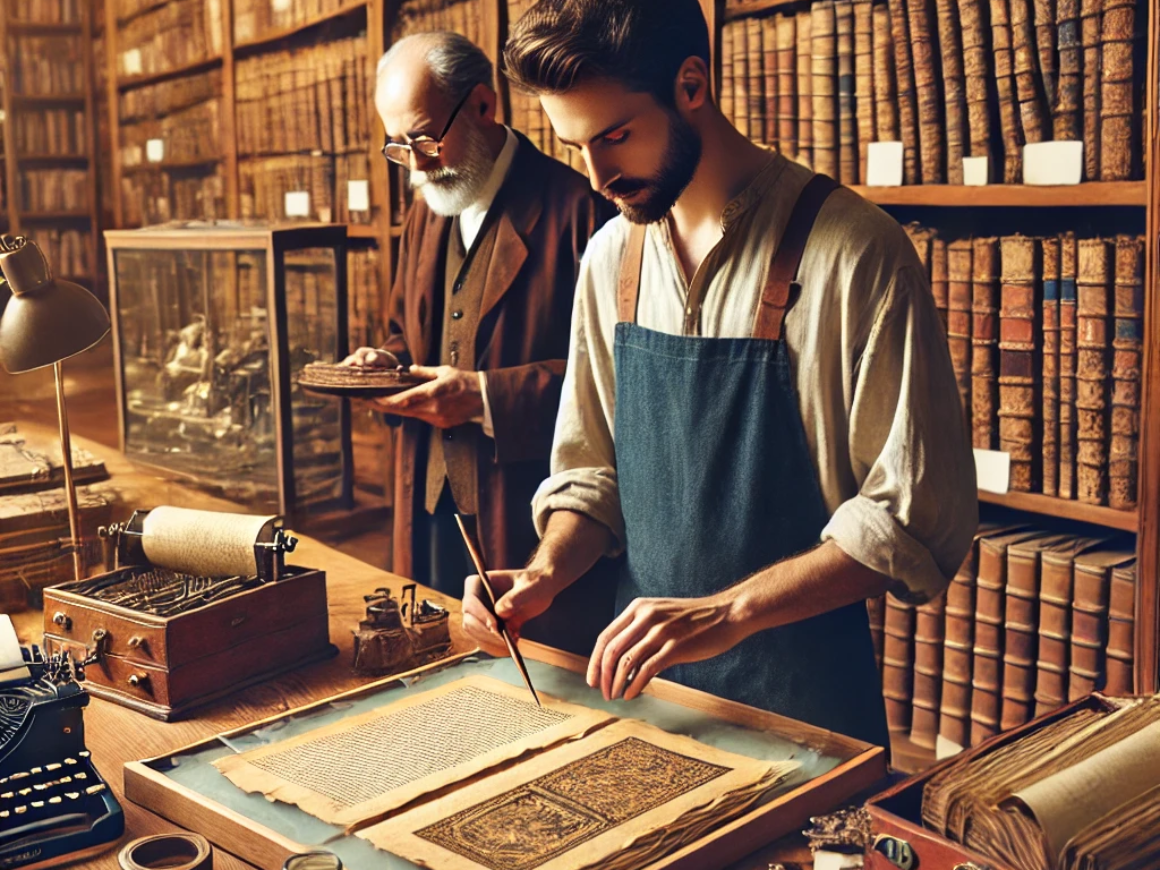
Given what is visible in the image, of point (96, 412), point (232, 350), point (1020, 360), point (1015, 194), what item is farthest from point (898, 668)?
point (96, 412)

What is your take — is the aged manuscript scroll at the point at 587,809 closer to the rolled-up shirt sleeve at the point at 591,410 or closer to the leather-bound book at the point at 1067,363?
the rolled-up shirt sleeve at the point at 591,410

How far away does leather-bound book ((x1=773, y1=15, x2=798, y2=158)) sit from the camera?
259 centimetres

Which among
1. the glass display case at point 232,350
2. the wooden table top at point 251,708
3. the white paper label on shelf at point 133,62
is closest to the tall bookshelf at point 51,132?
the white paper label on shelf at point 133,62

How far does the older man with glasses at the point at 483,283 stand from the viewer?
2.60 meters

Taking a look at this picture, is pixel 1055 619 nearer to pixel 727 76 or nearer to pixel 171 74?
pixel 727 76

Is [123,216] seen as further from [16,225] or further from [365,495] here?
[365,495]

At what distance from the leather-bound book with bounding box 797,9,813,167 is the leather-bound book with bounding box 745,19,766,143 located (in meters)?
0.09

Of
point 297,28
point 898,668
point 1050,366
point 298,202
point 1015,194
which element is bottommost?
point 898,668

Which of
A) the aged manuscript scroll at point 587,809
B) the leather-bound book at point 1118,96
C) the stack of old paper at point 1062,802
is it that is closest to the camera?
the stack of old paper at point 1062,802

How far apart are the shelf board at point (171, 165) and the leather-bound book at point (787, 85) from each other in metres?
2.35

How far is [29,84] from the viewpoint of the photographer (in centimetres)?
348

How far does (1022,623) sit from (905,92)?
105 cm

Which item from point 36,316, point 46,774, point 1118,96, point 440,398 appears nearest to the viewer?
point 46,774

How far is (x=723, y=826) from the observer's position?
1152mm
